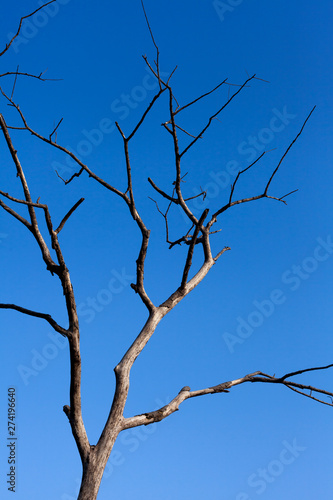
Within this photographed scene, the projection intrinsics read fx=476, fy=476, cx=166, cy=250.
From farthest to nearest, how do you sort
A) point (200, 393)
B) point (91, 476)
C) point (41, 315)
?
point (200, 393) < point (41, 315) < point (91, 476)

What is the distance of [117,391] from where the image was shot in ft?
9.89

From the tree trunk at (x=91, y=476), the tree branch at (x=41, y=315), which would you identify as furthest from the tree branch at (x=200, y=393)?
the tree branch at (x=41, y=315)

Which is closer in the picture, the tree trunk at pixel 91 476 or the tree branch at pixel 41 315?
the tree trunk at pixel 91 476

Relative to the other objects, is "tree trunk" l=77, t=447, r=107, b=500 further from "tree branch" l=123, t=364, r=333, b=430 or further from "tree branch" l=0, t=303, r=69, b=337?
"tree branch" l=0, t=303, r=69, b=337

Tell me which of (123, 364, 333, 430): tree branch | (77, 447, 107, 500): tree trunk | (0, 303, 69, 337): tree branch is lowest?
(77, 447, 107, 500): tree trunk

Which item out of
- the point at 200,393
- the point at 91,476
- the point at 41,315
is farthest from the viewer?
the point at 200,393

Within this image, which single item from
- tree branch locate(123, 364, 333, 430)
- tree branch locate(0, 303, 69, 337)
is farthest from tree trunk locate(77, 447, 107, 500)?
tree branch locate(0, 303, 69, 337)

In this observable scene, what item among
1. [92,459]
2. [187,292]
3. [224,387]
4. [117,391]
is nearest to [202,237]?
[187,292]

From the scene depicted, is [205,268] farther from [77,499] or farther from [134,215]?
[77,499]

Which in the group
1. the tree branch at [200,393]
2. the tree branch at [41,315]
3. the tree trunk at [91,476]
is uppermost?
the tree branch at [41,315]

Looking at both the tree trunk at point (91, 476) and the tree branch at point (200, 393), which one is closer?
the tree trunk at point (91, 476)

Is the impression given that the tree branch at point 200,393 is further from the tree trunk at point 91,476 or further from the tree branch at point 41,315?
the tree branch at point 41,315

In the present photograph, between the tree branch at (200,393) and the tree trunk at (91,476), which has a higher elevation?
the tree branch at (200,393)

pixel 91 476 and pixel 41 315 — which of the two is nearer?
pixel 91 476
